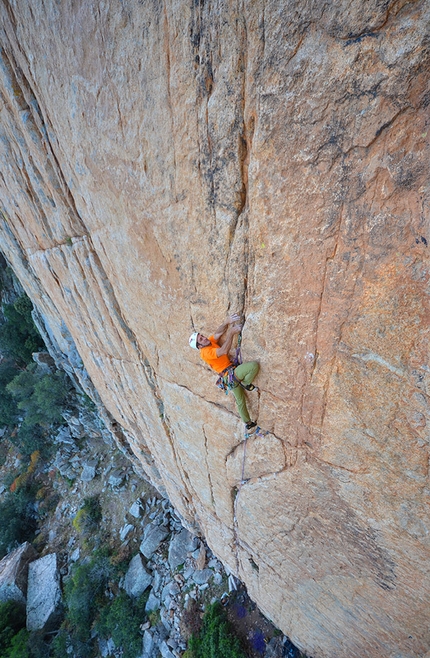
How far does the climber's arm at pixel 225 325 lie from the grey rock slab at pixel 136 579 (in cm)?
888

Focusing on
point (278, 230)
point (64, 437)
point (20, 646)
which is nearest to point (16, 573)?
point (20, 646)

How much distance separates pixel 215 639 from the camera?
646cm

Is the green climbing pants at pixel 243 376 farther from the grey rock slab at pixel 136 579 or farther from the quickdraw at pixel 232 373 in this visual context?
the grey rock slab at pixel 136 579

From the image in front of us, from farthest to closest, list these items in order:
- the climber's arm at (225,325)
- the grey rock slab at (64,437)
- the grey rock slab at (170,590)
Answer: the grey rock slab at (64,437), the grey rock slab at (170,590), the climber's arm at (225,325)

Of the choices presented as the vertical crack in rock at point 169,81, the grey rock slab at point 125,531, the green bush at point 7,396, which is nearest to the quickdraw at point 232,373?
the vertical crack in rock at point 169,81

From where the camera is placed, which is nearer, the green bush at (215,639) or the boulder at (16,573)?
the green bush at (215,639)

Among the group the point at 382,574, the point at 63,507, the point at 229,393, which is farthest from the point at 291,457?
the point at 63,507

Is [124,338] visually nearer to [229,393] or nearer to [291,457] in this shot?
[229,393]

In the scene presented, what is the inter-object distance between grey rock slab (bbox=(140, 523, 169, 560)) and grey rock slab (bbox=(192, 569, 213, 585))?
1603 mm

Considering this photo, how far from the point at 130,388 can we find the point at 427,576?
4824mm

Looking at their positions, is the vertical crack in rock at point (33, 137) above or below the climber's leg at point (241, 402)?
above

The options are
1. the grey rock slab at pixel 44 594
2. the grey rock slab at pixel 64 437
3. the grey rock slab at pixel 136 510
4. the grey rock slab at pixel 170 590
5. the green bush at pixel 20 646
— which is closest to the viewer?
the grey rock slab at pixel 170 590

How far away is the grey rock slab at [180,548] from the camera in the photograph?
26.8 ft

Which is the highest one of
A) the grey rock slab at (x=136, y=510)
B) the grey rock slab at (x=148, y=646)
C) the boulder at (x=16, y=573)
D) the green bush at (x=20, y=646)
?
the grey rock slab at (x=136, y=510)
